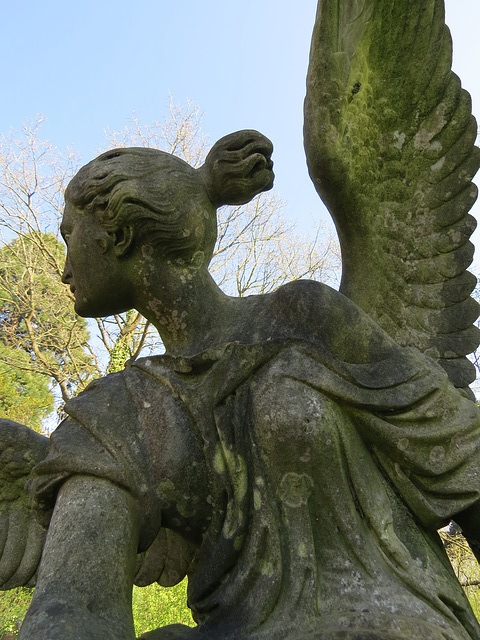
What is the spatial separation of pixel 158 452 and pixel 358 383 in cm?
57

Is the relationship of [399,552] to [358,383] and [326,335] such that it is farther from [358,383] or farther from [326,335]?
[326,335]

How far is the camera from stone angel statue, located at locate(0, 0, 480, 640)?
1.30 meters

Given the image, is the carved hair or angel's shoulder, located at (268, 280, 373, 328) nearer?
angel's shoulder, located at (268, 280, 373, 328)

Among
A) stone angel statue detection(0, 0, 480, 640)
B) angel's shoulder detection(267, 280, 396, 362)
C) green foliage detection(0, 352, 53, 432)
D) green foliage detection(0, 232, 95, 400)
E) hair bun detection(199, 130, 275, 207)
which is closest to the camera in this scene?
stone angel statue detection(0, 0, 480, 640)

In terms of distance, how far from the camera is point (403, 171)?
2102 millimetres

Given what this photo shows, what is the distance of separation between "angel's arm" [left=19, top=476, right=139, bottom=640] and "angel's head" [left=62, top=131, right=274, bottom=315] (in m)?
0.69

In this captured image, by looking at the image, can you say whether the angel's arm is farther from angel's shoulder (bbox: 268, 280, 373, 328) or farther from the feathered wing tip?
the feathered wing tip

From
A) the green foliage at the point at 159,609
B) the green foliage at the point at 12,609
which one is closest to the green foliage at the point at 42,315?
the green foliage at the point at 12,609

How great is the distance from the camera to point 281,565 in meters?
1.33

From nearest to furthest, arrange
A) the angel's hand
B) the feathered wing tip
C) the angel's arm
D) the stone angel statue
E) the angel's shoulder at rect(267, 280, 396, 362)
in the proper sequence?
the angel's arm < the stone angel statue < the angel's shoulder at rect(267, 280, 396, 362) < the angel's hand < the feathered wing tip

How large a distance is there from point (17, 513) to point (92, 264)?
83 centimetres

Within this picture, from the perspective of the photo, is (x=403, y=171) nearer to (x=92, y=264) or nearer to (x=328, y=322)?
(x=328, y=322)

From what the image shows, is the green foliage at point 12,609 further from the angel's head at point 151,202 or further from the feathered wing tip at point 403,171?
the feathered wing tip at point 403,171

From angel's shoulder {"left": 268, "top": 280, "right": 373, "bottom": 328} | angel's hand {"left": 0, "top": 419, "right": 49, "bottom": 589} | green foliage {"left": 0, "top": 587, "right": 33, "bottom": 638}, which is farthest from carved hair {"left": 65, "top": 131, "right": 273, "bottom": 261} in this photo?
Answer: green foliage {"left": 0, "top": 587, "right": 33, "bottom": 638}
